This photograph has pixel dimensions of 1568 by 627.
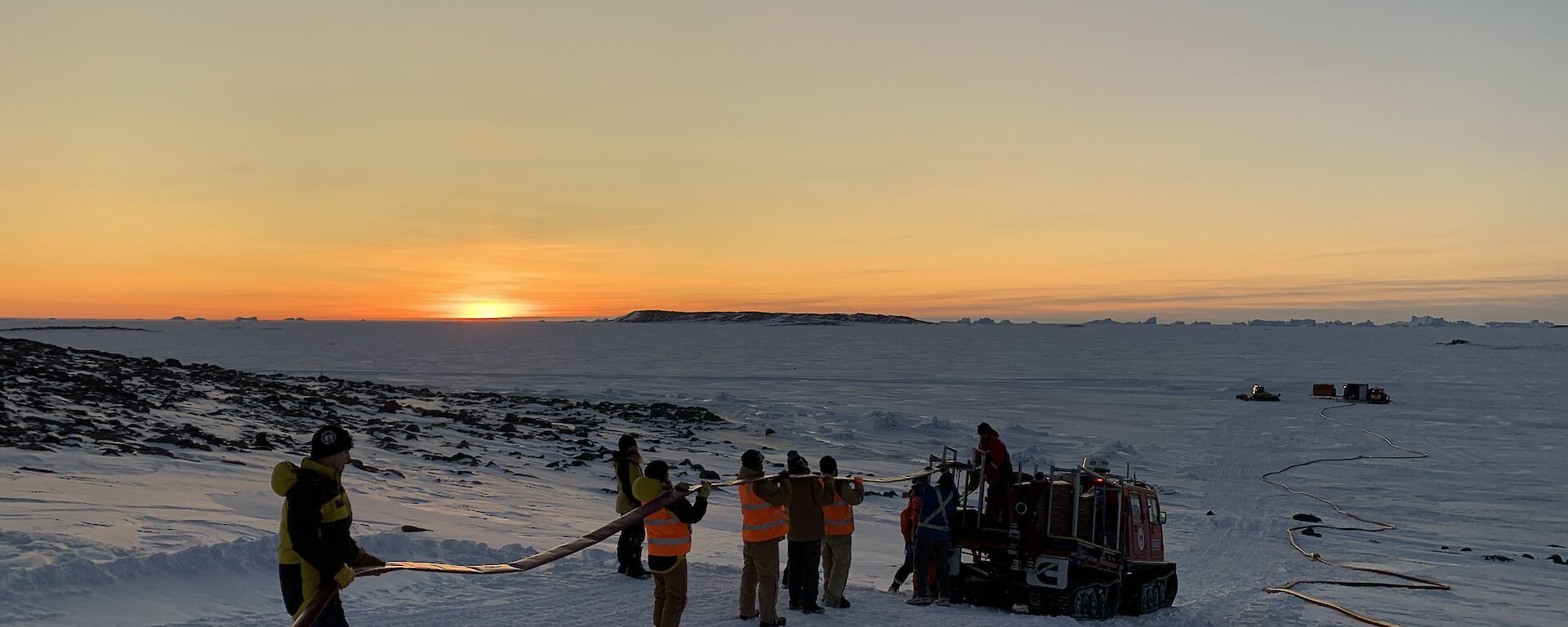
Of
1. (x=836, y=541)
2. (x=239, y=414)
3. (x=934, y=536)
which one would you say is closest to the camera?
(x=836, y=541)

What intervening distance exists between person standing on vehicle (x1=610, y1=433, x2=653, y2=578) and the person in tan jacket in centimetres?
163

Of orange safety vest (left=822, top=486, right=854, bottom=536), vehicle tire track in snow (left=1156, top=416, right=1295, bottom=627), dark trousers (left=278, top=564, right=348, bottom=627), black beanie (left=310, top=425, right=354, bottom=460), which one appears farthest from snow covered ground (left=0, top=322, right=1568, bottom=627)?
black beanie (left=310, top=425, right=354, bottom=460)

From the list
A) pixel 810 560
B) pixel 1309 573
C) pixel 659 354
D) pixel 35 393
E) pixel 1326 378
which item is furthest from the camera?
pixel 659 354

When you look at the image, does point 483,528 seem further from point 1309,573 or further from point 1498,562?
point 1498,562

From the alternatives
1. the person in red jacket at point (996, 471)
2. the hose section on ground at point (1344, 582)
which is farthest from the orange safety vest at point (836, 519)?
the hose section on ground at point (1344, 582)

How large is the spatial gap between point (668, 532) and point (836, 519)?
9.24ft

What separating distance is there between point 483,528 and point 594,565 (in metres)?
3.21

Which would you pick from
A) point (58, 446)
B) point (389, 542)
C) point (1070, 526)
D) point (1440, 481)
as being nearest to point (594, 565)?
point (389, 542)

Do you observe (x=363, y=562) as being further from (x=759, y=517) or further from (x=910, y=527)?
(x=910, y=527)

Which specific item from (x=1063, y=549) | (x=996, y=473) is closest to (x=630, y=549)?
(x=996, y=473)

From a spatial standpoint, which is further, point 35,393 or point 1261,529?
point 35,393

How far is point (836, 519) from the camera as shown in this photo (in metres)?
11.2

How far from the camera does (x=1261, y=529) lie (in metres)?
21.4

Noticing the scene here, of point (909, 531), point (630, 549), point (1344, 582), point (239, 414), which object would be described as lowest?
point (1344, 582)
